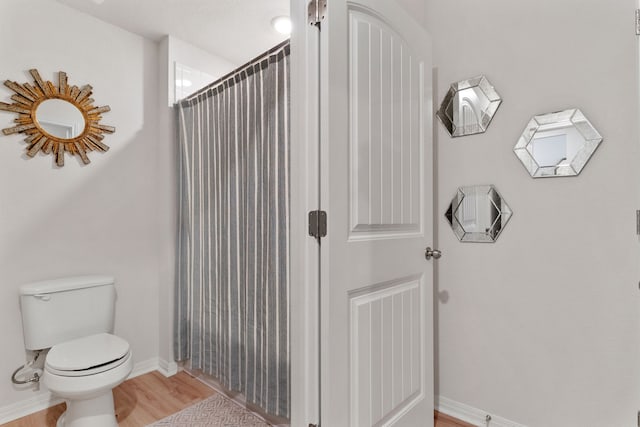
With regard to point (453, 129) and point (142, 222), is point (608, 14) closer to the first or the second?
point (453, 129)

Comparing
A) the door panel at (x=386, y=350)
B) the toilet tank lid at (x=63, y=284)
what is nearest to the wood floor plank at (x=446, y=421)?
the door panel at (x=386, y=350)

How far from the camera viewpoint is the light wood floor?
1.79m

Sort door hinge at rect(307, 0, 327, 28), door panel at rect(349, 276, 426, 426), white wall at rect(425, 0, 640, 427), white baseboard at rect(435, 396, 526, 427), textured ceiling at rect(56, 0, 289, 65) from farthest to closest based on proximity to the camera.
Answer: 1. textured ceiling at rect(56, 0, 289, 65)
2. white baseboard at rect(435, 396, 526, 427)
3. white wall at rect(425, 0, 640, 427)
4. door panel at rect(349, 276, 426, 426)
5. door hinge at rect(307, 0, 327, 28)

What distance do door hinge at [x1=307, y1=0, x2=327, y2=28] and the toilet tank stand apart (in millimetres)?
1883

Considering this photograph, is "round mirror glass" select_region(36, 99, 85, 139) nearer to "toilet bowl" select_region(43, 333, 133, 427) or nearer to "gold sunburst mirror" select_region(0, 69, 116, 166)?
"gold sunburst mirror" select_region(0, 69, 116, 166)

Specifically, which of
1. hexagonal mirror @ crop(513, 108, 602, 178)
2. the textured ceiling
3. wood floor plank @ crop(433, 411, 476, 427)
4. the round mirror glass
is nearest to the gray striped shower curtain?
the textured ceiling

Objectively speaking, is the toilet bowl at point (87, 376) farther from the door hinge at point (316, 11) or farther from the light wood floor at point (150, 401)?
the door hinge at point (316, 11)

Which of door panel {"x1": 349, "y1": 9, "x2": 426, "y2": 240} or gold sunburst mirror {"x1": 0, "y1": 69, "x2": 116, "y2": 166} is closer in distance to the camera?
door panel {"x1": 349, "y1": 9, "x2": 426, "y2": 240}

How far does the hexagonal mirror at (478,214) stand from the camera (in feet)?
5.35

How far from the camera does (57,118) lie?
1993 mm

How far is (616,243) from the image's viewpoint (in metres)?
1.34

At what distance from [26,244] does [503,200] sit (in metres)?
2.59

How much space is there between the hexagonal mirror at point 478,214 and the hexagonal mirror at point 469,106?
1.03ft

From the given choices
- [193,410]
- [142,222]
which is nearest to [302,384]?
[193,410]
